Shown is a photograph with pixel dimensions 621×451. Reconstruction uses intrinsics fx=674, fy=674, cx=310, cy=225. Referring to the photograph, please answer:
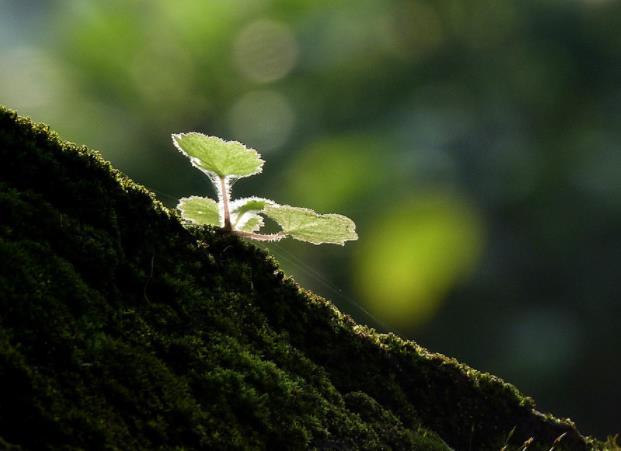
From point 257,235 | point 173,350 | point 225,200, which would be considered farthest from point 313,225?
point 173,350

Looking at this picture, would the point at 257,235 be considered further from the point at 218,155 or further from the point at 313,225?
the point at 218,155

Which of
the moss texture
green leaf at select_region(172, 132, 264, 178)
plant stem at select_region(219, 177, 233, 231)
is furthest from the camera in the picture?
plant stem at select_region(219, 177, 233, 231)

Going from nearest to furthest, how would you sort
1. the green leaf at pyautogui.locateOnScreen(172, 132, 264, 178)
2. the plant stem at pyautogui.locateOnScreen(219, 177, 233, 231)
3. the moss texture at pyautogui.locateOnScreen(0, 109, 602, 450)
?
the moss texture at pyautogui.locateOnScreen(0, 109, 602, 450)
the green leaf at pyautogui.locateOnScreen(172, 132, 264, 178)
the plant stem at pyautogui.locateOnScreen(219, 177, 233, 231)

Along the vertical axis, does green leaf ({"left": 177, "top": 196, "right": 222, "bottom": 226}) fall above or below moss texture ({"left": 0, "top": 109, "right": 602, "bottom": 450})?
above

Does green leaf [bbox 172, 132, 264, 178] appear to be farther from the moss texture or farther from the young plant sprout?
the moss texture

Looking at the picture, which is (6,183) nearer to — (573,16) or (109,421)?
(109,421)

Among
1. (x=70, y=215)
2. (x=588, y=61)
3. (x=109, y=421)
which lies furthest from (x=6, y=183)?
(x=588, y=61)

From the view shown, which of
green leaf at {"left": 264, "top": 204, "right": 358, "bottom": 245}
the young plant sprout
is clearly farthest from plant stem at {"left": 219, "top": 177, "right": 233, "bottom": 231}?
green leaf at {"left": 264, "top": 204, "right": 358, "bottom": 245}
